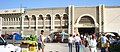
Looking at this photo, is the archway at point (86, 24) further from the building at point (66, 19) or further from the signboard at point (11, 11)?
the signboard at point (11, 11)

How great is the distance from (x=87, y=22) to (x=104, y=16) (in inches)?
188

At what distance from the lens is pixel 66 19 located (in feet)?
223

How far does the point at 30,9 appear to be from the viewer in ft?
232

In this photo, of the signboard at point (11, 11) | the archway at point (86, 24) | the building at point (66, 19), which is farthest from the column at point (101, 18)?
the signboard at point (11, 11)

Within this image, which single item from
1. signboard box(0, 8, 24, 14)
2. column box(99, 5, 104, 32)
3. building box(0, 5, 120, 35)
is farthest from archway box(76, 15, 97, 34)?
signboard box(0, 8, 24, 14)

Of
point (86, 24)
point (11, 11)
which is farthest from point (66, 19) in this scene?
point (11, 11)

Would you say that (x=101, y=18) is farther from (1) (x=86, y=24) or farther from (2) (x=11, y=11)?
(2) (x=11, y=11)

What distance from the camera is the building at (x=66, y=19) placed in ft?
212

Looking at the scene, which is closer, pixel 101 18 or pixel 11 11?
pixel 101 18

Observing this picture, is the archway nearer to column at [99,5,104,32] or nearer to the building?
the building

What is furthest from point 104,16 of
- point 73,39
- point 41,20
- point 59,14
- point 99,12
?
point 73,39

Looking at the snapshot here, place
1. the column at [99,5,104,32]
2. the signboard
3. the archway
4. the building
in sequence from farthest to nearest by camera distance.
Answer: the signboard, the archway, the building, the column at [99,5,104,32]

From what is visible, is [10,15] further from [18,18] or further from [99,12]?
[99,12]

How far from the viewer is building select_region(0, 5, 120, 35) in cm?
6469
